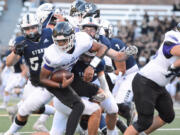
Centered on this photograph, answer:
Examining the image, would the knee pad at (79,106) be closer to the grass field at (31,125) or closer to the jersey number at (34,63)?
the jersey number at (34,63)

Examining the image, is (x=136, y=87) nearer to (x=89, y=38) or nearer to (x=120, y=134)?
(x=89, y=38)

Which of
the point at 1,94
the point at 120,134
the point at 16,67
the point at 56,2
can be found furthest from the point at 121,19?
the point at 120,134

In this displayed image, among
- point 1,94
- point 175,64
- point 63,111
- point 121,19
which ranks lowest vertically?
point 1,94

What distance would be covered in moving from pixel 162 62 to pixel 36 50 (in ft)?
4.97

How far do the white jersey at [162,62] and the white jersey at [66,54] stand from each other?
712 mm

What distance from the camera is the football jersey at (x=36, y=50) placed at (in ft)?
20.9

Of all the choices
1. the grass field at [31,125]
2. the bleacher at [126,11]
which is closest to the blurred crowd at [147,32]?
the bleacher at [126,11]

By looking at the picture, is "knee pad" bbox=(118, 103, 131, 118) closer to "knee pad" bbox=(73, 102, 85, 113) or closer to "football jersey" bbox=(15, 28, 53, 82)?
"football jersey" bbox=(15, 28, 53, 82)

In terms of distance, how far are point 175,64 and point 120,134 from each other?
2217 mm

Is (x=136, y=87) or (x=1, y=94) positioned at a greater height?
(x=136, y=87)

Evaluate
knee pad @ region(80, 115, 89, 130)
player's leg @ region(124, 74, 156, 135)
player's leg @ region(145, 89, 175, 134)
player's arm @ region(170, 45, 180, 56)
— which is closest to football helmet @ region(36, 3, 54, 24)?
knee pad @ region(80, 115, 89, 130)

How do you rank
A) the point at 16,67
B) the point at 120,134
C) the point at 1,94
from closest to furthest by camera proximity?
the point at 120,134 < the point at 16,67 < the point at 1,94

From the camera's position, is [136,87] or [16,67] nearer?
[136,87]

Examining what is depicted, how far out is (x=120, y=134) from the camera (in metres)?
7.63
